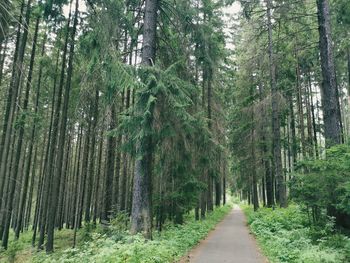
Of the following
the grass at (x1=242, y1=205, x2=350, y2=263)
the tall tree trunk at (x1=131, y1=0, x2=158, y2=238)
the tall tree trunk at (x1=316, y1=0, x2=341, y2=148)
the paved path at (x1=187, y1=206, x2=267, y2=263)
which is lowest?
the paved path at (x1=187, y1=206, x2=267, y2=263)

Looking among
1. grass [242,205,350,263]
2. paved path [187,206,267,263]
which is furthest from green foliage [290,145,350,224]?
paved path [187,206,267,263]

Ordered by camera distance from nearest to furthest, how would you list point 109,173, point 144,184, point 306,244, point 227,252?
point 306,244 → point 144,184 → point 227,252 → point 109,173

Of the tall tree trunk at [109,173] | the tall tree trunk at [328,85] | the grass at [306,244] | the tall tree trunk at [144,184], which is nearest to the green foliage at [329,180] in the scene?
the grass at [306,244]

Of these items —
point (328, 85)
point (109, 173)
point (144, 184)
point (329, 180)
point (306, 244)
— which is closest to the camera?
point (306, 244)

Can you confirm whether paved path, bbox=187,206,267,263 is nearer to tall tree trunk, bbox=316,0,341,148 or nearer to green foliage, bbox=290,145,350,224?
green foliage, bbox=290,145,350,224

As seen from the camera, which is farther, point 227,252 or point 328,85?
point 328,85

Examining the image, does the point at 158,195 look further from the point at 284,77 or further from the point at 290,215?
the point at 284,77

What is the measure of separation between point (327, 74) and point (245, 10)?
385 centimetres

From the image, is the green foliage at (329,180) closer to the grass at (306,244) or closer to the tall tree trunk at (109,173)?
the grass at (306,244)

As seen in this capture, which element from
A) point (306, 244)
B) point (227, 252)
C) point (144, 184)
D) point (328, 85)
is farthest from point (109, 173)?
point (328, 85)

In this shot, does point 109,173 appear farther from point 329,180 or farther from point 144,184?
point 329,180

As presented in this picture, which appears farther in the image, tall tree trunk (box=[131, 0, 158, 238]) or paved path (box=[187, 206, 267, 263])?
tall tree trunk (box=[131, 0, 158, 238])

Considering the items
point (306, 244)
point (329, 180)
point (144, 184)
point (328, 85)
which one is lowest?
point (306, 244)

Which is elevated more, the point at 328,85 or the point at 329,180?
the point at 328,85
